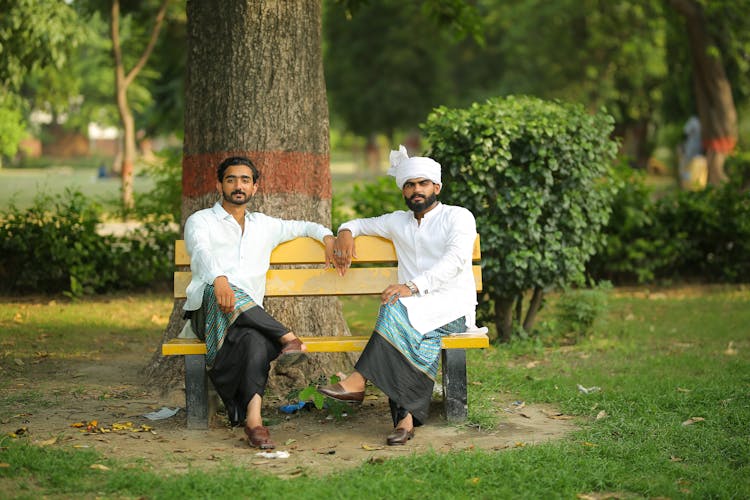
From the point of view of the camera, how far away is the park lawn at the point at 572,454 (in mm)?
4734

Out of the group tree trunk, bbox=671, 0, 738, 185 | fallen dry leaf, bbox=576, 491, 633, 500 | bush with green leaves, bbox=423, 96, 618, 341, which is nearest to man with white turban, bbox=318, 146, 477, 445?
A: fallen dry leaf, bbox=576, 491, 633, 500

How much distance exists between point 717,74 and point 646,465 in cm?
1587

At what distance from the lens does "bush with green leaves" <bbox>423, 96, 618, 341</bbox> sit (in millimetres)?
8180

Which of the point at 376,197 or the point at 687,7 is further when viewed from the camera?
the point at 687,7

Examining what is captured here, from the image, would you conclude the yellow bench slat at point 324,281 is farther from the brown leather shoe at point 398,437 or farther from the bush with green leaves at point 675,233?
the bush with green leaves at point 675,233

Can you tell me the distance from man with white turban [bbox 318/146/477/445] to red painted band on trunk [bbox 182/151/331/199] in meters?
0.72

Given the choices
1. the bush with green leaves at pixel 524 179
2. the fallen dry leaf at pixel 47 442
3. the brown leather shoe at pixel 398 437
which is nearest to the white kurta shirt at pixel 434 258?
the brown leather shoe at pixel 398 437

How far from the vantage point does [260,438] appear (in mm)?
5457

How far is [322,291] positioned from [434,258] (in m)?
0.75

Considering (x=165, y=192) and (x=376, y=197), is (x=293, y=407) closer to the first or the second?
(x=376, y=197)

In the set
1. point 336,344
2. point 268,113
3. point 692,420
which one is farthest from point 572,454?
point 268,113

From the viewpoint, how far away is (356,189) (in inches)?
456

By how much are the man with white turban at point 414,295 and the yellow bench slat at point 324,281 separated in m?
0.09

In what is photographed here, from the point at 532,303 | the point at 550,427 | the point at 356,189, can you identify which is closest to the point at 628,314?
the point at 532,303
